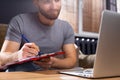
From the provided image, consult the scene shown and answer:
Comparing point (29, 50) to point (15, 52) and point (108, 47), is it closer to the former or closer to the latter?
point (15, 52)

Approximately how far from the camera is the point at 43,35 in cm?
164

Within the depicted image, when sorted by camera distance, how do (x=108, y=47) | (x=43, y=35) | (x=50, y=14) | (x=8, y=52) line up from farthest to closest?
(x=50, y=14), (x=43, y=35), (x=8, y=52), (x=108, y=47)

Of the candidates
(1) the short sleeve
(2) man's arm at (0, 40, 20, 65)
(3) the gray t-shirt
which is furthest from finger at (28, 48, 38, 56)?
(1) the short sleeve

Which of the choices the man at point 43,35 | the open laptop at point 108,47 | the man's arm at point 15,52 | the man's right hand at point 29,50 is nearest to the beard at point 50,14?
the man at point 43,35

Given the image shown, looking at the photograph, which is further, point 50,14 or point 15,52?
point 50,14

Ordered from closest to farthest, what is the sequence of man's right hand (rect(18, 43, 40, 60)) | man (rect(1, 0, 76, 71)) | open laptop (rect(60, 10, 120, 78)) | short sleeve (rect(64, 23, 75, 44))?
1. open laptop (rect(60, 10, 120, 78))
2. man's right hand (rect(18, 43, 40, 60))
3. man (rect(1, 0, 76, 71))
4. short sleeve (rect(64, 23, 75, 44))

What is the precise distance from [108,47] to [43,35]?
854mm

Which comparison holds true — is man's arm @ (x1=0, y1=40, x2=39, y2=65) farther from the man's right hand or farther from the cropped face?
the cropped face

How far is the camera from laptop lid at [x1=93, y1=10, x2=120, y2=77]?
0.81 m

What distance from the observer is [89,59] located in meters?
2.30

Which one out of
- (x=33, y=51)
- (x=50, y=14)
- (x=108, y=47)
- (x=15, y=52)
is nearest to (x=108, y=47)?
(x=108, y=47)

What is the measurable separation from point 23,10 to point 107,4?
1.75m

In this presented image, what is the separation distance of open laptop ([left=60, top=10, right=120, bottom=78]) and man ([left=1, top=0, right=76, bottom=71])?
58 centimetres

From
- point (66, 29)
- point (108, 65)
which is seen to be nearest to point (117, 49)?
point (108, 65)
